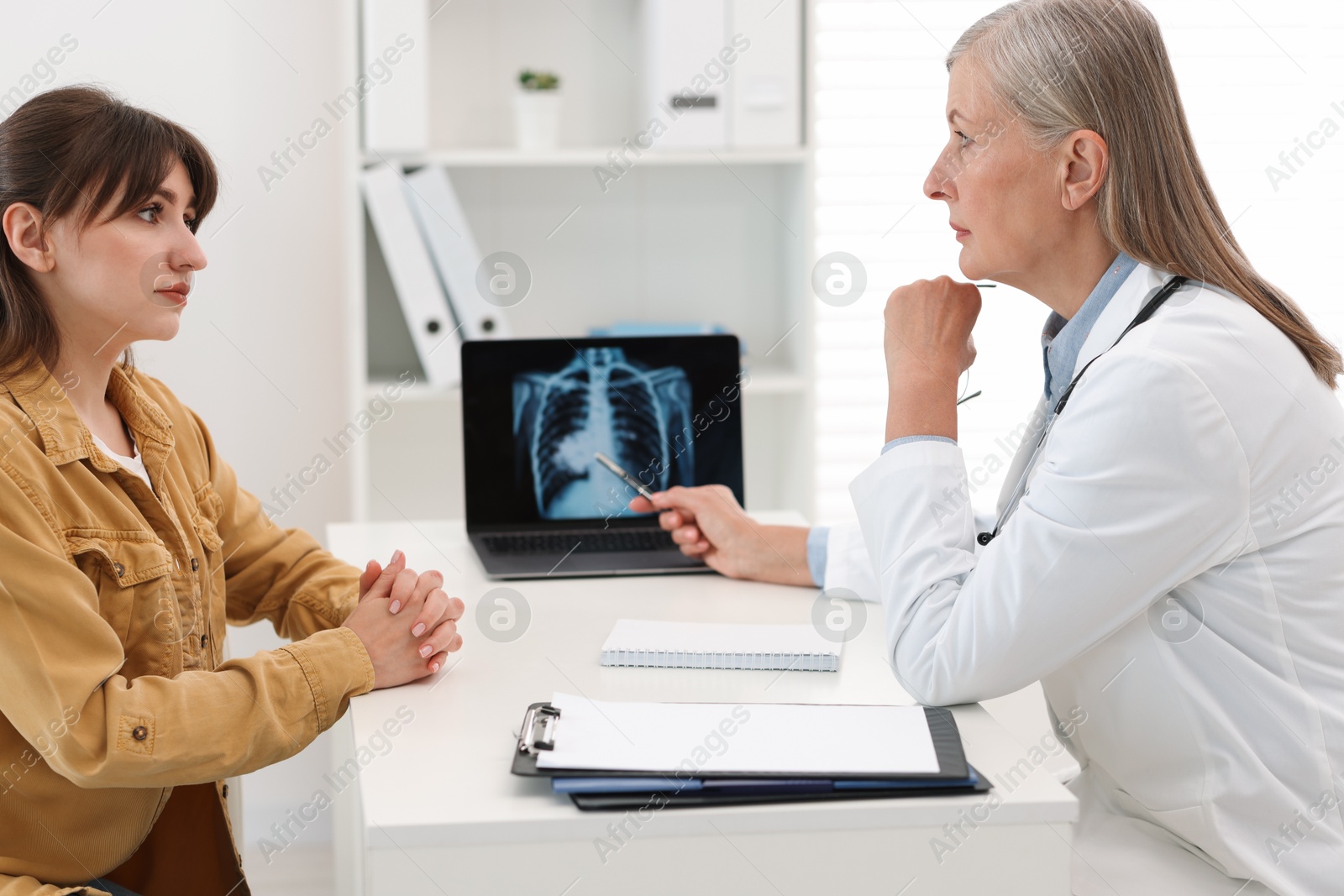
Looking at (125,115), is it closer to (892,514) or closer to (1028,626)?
(892,514)

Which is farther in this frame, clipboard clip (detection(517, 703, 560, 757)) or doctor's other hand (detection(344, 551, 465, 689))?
doctor's other hand (detection(344, 551, 465, 689))

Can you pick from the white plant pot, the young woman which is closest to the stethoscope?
the young woman

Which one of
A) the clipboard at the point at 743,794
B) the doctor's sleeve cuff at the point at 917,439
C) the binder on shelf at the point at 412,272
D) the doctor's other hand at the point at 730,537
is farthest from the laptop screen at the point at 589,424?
the clipboard at the point at 743,794

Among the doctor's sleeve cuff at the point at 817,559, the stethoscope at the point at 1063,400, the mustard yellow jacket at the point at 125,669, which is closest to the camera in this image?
the mustard yellow jacket at the point at 125,669

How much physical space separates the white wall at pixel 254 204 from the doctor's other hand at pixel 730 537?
1.03 meters

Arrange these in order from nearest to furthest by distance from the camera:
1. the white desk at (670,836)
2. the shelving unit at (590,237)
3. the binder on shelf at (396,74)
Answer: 1. the white desk at (670,836)
2. the binder on shelf at (396,74)
3. the shelving unit at (590,237)

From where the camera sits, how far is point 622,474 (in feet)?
5.64

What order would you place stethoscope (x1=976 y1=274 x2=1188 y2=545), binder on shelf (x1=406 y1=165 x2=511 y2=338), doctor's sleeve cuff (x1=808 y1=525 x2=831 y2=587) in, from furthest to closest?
binder on shelf (x1=406 y1=165 x2=511 y2=338), doctor's sleeve cuff (x1=808 y1=525 x2=831 y2=587), stethoscope (x1=976 y1=274 x2=1188 y2=545)

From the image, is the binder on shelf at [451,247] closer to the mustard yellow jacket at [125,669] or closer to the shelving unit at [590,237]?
the shelving unit at [590,237]

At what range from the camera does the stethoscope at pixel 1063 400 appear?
110 centimetres

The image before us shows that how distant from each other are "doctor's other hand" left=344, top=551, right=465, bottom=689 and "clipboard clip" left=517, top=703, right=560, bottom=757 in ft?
0.55

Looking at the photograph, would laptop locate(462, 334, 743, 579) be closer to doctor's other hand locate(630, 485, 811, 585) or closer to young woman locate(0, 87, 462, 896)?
doctor's other hand locate(630, 485, 811, 585)

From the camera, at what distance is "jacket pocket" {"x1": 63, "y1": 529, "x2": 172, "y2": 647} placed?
112cm

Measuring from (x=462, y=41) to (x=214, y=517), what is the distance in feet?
4.66
